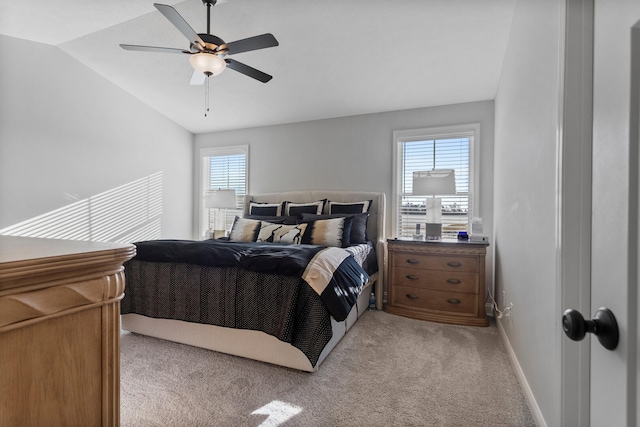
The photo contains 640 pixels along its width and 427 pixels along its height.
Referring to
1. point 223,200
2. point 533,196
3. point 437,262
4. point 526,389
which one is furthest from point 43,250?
point 223,200

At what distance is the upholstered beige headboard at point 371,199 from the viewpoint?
361cm

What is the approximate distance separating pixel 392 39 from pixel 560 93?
2.00 meters

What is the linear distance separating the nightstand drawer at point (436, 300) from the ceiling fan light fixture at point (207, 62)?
260 cm

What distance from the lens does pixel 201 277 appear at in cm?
226

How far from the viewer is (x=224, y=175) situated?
515 cm

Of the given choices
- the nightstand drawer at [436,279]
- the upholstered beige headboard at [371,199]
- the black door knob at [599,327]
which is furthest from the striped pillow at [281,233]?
the black door knob at [599,327]

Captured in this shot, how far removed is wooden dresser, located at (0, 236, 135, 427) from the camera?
0.44 meters

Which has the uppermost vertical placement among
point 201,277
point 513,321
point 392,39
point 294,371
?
point 392,39

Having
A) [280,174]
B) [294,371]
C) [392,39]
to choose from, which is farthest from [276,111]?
[294,371]

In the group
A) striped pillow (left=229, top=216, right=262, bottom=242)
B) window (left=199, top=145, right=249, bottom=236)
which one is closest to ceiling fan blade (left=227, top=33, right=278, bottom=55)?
striped pillow (left=229, top=216, right=262, bottom=242)

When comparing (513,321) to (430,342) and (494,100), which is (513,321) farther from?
(494,100)

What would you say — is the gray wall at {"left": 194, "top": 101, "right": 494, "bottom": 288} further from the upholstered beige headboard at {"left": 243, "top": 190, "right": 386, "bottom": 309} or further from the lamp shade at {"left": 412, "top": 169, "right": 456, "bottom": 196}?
the lamp shade at {"left": 412, "top": 169, "right": 456, "bottom": 196}

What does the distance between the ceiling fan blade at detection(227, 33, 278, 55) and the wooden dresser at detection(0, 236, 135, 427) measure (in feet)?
6.67

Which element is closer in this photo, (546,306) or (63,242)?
(63,242)
